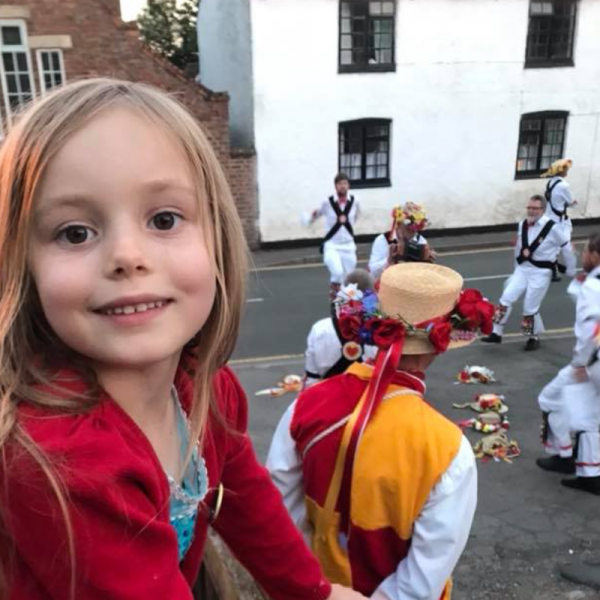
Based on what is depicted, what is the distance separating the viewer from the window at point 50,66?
12.1 m

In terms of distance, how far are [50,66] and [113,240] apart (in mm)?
12980

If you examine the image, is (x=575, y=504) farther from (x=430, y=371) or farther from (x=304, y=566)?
(x=304, y=566)

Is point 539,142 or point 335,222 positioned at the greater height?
point 539,142

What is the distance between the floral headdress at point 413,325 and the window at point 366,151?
39.0ft

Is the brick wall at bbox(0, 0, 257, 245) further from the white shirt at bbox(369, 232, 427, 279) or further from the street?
the white shirt at bbox(369, 232, 427, 279)

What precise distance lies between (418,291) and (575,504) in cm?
294

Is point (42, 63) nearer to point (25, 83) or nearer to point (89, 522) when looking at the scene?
point (25, 83)

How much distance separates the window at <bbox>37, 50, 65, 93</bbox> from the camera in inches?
477

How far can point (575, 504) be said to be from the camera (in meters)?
4.31

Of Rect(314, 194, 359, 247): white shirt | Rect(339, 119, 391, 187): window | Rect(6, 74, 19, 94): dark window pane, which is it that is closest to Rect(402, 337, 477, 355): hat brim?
Rect(314, 194, 359, 247): white shirt

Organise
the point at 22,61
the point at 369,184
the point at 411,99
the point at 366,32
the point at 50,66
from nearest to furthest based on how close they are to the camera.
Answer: the point at 22,61 → the point at 50,66 → the point at 366,32 → the point at 411,99 → the point at 369,184

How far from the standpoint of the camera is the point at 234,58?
13.7 meters

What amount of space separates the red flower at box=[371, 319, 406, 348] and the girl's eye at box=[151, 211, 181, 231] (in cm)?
121

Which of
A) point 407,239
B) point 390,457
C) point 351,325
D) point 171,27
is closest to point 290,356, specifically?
point 407,239
